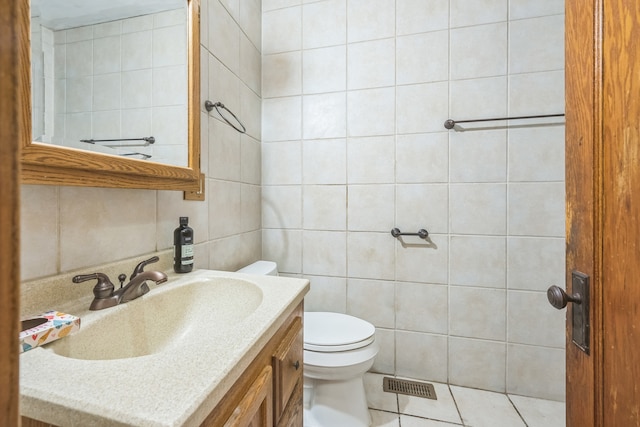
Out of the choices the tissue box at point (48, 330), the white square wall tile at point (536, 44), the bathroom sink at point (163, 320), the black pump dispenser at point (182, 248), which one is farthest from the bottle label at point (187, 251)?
the white square wall tile at point (536, 44)

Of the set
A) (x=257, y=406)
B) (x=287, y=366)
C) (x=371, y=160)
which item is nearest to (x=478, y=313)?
(x=371, y=160)

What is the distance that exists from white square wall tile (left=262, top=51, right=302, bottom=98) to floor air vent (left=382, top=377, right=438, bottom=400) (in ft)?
5.82

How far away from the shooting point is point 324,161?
5.68 ft

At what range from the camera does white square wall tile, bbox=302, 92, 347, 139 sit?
1.70 metres

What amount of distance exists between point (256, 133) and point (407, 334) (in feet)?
4.87

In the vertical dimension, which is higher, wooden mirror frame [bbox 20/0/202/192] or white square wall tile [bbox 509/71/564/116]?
white square wall tile [bbox 509/71/564/116]

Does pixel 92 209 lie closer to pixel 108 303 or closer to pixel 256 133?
pixel 108 303

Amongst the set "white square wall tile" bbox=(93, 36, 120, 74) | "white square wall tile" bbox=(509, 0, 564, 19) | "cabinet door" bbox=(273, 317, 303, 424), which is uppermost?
"white square wall tile" bbox=(509, 0, 564, 19)

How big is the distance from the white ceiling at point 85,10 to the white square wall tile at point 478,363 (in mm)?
1962

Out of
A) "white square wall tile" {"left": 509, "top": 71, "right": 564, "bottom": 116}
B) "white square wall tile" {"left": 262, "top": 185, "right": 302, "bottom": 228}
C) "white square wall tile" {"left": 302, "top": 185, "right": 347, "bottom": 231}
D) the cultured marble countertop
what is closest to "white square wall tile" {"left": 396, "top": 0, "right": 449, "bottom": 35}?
"white square wall tile" {"left": 509, "top": 71, "right": 564, "bottom": 116}

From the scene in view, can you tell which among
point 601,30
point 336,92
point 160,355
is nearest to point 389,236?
point 336,92

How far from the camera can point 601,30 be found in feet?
1.63

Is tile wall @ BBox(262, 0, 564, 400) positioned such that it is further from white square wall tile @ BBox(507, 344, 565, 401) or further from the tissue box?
the tissue box

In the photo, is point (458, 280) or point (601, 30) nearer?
point (601, 30)
